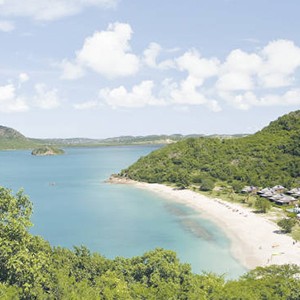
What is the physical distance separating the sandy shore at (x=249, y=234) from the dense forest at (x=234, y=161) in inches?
813

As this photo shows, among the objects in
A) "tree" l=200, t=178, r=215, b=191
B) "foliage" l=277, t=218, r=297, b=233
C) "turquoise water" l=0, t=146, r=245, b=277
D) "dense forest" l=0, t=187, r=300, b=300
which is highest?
"dense forest" l=0, t=187, r=300, b=300

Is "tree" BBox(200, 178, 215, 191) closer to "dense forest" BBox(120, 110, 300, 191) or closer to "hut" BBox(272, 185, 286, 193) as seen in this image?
"dense forest" BBox(120, 110, 300, 191)

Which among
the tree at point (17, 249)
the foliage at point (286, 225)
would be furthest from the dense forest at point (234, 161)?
the tree at point (17, 249)

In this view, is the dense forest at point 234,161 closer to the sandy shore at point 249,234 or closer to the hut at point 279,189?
the hut at point 279,189

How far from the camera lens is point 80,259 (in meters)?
39.6

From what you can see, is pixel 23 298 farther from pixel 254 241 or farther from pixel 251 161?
pixel 251 161

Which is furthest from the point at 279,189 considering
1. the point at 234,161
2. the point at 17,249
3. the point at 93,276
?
the point at 17,249

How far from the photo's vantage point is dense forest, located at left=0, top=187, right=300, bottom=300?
92.1 ft

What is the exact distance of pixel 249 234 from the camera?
68750 mm

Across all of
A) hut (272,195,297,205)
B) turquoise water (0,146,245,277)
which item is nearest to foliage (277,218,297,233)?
turquoise water (0,146,245,277)

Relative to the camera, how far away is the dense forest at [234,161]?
12100 cm

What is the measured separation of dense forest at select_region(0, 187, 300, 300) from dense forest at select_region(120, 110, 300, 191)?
258 feet

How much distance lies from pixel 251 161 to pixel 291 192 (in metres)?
38.6

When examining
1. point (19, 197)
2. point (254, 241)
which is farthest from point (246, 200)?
point (19, 197)
